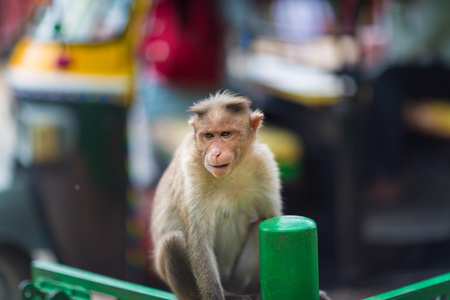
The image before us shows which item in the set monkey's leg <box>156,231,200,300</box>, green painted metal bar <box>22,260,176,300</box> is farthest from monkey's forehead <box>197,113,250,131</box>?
green painted metal bar <box>22,260,176,300</box>

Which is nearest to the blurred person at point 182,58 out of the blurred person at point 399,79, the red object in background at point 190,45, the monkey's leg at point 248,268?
the red object in background at point 190,45

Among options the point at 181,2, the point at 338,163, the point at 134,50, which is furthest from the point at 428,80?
the point at 134,50

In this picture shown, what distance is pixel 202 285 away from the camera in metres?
1.49

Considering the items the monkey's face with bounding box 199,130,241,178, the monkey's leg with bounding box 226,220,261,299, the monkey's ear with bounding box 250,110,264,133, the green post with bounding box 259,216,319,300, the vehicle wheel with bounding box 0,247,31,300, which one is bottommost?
the vehicle wheel with bounding box 0,247,31,300

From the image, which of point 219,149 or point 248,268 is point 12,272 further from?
point 219,149

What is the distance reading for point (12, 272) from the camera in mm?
3273

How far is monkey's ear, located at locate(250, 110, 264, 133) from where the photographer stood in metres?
1.43

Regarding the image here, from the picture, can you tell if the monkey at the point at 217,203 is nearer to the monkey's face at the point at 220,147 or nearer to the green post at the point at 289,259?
the monkey's face at the point at 220,147

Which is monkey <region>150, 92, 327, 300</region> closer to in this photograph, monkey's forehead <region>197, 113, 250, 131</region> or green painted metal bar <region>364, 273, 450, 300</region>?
monkey's forehead <region>197, 113, 250, 131</region>

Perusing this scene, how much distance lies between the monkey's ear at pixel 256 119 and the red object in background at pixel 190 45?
2.38 m

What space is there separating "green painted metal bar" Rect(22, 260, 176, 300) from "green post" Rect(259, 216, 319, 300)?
0.37 metres

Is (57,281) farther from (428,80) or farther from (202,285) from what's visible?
(428,80)

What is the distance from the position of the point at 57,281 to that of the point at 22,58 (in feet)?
5.77

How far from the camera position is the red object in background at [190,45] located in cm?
380
